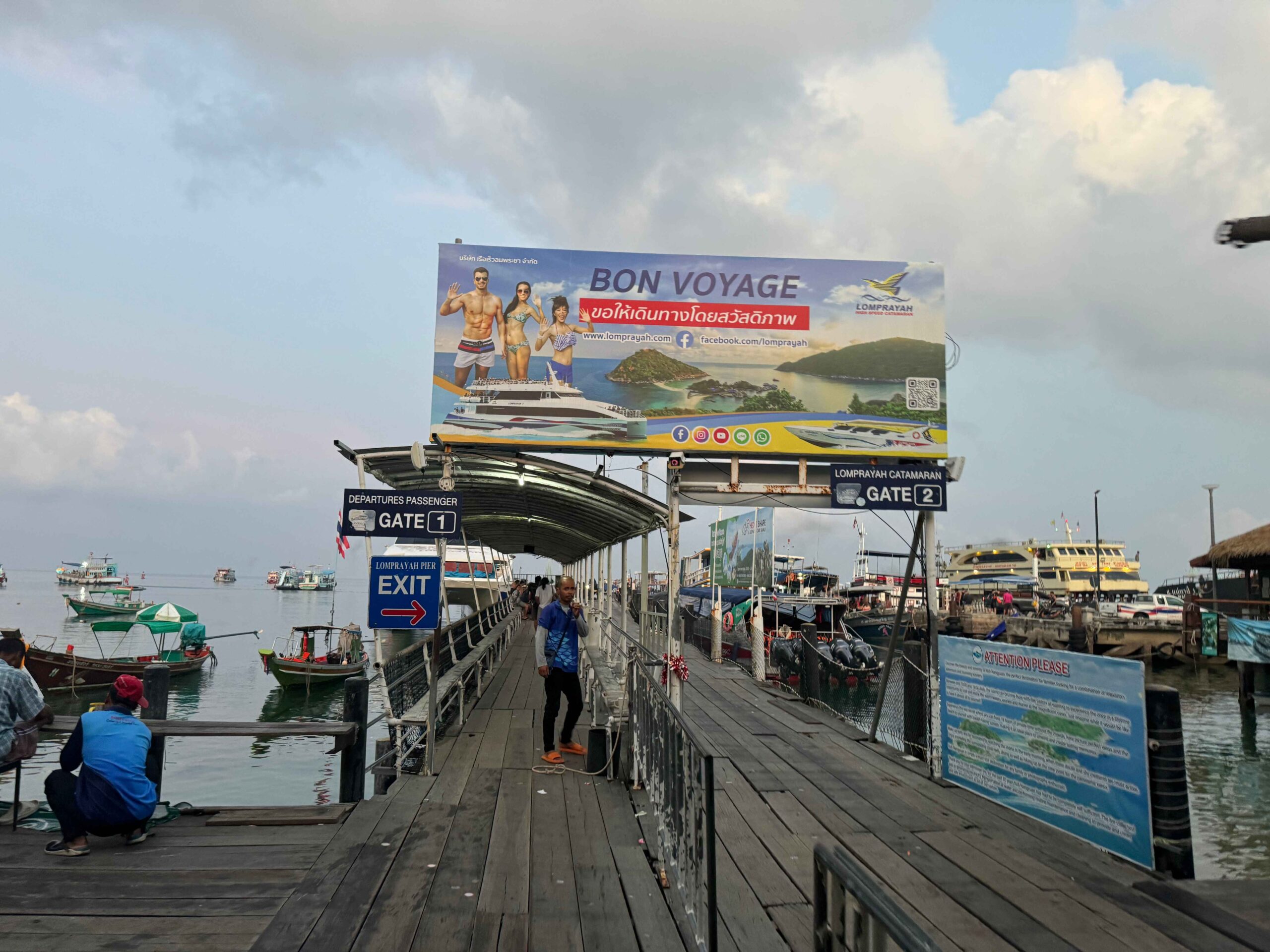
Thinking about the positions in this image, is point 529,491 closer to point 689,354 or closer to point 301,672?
point 689,354

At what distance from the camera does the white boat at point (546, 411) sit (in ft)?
34.2

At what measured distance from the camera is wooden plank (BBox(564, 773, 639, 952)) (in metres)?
4.22

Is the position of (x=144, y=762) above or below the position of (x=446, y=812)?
above

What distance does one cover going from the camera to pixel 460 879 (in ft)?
16.4

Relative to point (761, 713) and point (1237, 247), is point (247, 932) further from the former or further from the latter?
point (761, 713)

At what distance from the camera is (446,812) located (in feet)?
20.9

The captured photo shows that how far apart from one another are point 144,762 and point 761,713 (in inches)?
349

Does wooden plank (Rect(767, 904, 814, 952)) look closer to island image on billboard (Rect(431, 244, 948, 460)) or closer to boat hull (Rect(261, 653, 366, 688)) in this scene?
island image on billboard (Rect(431, 244, 948, 460))

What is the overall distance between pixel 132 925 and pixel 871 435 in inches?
359

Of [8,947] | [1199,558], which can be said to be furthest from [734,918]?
[1199,558]

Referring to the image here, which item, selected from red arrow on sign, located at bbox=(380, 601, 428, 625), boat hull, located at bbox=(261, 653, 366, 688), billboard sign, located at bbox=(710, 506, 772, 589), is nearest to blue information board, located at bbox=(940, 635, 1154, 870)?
red arrow on sign, located at bbox=(380, 601, 428, 625)

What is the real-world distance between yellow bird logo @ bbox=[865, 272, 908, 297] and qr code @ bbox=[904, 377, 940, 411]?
4.03 feet

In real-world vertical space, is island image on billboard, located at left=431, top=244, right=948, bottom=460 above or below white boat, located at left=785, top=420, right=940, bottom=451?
above

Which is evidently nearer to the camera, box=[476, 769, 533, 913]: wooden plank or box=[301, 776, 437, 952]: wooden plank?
box=[301, 776, 437, 952]: wooden plank
